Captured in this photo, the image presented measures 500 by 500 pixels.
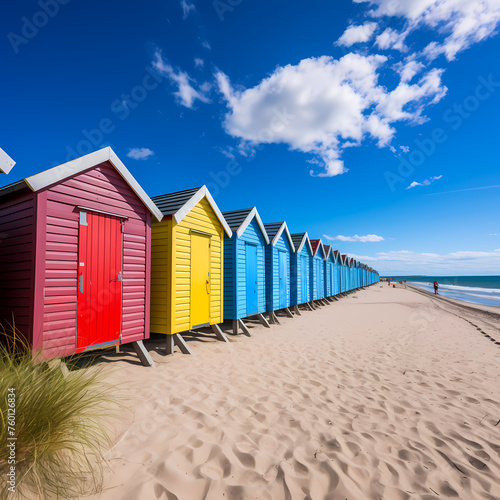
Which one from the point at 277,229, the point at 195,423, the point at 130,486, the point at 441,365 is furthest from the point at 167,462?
the point at 277,229

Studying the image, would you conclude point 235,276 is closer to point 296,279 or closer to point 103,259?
point 103,259

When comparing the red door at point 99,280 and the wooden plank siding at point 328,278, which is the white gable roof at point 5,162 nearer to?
the red door at point 99,280

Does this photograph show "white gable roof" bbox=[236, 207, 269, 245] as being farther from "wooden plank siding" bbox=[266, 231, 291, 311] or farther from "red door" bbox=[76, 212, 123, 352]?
"red door" bbox=[76, 212, 123, 352]

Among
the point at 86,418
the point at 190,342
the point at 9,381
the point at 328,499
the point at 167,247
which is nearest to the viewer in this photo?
the point at 328,499

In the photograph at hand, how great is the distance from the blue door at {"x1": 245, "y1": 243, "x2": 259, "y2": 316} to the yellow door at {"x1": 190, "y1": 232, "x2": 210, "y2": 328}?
2.64 m

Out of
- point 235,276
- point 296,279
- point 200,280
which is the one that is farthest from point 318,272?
point 200,280

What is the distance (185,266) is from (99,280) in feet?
7.69

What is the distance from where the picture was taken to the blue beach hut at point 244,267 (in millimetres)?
9728

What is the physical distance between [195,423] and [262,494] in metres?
1.39

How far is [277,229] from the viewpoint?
1314cm

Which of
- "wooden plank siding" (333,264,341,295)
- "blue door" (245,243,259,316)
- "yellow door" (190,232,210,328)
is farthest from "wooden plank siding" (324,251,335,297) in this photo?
"yellow door" (190,232,210,328)

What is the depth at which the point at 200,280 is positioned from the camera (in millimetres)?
7848

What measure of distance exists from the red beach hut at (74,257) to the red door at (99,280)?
18 millimetres

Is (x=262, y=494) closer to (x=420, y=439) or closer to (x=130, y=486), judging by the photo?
(x=130, y=486)
